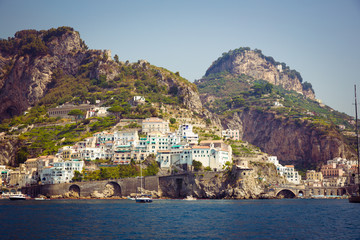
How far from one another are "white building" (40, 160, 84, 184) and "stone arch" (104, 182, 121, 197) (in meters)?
8.31

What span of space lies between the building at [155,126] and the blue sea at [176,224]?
4947 cm

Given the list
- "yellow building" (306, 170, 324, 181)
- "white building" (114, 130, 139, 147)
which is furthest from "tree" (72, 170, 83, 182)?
"yellow building" (306, 170, 324, 181)

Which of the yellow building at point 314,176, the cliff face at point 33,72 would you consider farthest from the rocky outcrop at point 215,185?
the cliff face at point 33,72

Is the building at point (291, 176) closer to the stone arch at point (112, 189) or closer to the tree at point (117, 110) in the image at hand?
the stone arch at point (112, 189)

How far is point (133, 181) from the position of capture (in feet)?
343

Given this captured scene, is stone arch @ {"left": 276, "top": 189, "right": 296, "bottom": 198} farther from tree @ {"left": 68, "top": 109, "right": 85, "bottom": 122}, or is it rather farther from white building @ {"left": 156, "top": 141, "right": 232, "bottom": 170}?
tree @ {"left": 68, "top": 109, "right": 85, "bottom": 122}

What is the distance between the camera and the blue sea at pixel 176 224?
161 ft

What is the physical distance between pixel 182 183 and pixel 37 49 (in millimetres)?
91207

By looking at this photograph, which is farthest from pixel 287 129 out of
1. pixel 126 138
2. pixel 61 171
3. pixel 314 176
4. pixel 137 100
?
pixel 61 171

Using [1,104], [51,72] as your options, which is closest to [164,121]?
[51,72]

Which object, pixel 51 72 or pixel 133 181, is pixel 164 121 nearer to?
pixel 133 181

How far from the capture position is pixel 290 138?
167625mm

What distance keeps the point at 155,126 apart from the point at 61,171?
2609 centimetres

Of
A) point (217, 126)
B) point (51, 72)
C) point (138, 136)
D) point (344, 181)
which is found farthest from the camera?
point (51, 72)
